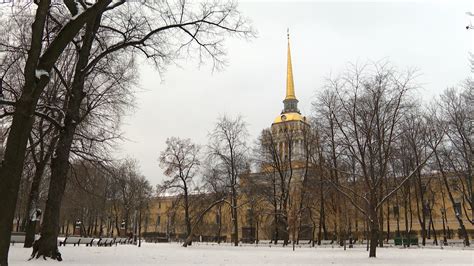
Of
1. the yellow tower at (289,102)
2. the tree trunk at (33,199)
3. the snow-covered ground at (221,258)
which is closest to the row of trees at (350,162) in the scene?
the snow-covered ground at (221,258)

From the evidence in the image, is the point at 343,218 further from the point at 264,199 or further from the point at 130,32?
the point at 130,32

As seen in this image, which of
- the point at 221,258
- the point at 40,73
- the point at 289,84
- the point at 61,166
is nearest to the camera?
the point at 40,73

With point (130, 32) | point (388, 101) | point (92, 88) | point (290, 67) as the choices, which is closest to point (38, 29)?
point (130, 32)

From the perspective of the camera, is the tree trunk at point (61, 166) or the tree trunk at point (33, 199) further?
the tree trunk at point (33, 199)

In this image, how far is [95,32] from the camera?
57.3 feet

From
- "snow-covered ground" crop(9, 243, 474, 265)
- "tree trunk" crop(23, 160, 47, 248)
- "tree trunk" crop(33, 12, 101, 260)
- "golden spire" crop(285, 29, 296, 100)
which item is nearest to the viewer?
"tree trunk" crop(33, 12, 101, 260)

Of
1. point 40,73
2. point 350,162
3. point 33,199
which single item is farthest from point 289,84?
point 40,73

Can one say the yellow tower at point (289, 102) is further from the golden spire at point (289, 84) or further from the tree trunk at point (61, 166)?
the tree trunk at point (61, 166)

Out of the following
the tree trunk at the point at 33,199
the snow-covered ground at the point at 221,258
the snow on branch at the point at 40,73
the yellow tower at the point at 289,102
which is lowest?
the snow-covered ground at the point at 221,258

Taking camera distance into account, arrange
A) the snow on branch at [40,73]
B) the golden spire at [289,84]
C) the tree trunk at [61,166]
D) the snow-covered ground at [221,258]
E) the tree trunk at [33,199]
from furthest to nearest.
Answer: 1. the golden spire at [289,84]
2. the tree trunk at [33,199]
3. the snow-covered ground at [221,258]
4. the tree trunk at [61,166]
5. the snow on branch at [40,73]

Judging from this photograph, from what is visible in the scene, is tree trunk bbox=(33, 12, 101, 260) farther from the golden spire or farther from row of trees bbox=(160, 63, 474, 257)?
the golden spire

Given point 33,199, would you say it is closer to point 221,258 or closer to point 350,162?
point 221,258

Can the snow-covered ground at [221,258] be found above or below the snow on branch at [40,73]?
below

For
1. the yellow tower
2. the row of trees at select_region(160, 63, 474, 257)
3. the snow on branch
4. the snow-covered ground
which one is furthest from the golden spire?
the snow on branch
